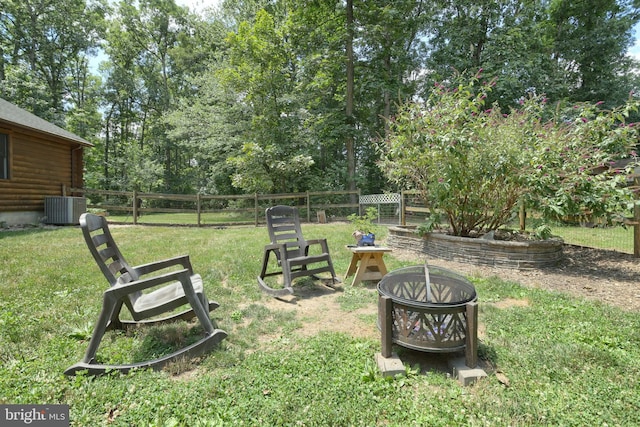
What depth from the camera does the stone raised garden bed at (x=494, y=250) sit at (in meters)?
4.61

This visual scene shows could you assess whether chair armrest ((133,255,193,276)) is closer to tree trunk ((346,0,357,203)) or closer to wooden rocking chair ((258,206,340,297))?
wooden rocking chair ((258,206,340,297))

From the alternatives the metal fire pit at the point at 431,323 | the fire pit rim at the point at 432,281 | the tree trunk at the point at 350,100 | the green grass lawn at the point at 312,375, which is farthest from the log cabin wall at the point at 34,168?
the metal fire pit at the point at 431,323

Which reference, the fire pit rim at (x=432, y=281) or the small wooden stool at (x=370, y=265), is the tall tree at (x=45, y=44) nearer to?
the small wooden stool at (x=370, y=265)

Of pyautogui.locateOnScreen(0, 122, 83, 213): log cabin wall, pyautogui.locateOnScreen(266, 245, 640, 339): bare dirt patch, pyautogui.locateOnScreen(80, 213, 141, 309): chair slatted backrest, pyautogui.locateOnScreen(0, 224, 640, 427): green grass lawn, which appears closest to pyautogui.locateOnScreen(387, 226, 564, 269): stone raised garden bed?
pyautogui.locateOnScreen(266, 245, 640, 339): bare dirt patch

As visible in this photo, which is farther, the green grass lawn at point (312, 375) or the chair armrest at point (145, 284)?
the chair armrest at point (145, 284)

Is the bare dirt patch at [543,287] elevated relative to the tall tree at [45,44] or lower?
lower

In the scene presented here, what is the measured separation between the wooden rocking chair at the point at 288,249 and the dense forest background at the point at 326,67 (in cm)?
717

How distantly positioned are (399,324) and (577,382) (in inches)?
44.5

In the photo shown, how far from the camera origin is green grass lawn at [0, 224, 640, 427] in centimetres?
170

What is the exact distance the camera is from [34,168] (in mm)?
9289

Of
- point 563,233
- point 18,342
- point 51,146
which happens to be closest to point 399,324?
point 18,342

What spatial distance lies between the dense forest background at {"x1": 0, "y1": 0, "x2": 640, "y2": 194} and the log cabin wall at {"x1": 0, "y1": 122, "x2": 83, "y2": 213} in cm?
529

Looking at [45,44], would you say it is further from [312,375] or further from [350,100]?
[312,375]

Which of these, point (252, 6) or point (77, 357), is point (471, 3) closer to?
point (252, 6)
